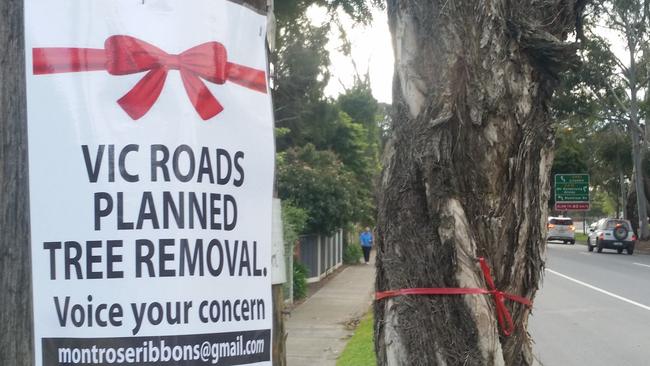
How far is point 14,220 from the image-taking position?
2246 mm

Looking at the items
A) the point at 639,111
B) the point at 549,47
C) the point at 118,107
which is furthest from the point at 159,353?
the point at 639,111

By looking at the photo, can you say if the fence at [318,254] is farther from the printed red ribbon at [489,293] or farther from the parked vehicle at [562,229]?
the parked vehicle at [562,229]

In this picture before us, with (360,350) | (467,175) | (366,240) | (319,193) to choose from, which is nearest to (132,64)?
(467,175)

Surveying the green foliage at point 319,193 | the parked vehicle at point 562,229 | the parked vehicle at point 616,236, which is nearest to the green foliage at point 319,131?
the green foliage at point 319,193

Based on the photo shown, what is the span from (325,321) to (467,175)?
10.6 metres

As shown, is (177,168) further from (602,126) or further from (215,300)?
(602,126)

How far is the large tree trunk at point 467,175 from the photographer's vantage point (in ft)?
10.9

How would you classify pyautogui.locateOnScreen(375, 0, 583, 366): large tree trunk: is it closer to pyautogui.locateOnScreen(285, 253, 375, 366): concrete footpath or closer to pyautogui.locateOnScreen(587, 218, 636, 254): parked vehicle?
pyautogui.locateOnScreen(285, 253, 375, 366): concrete footpath

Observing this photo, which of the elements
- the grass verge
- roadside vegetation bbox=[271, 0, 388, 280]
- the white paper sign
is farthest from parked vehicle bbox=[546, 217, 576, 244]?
the white paper sign

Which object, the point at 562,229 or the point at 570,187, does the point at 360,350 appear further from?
the point at 562,229

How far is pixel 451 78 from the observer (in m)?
3.47

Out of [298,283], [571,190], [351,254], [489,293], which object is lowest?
[351,254]

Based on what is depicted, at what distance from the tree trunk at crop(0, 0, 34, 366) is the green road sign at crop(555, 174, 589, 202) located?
141ft

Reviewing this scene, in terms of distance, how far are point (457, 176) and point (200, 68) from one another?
1.47 m
